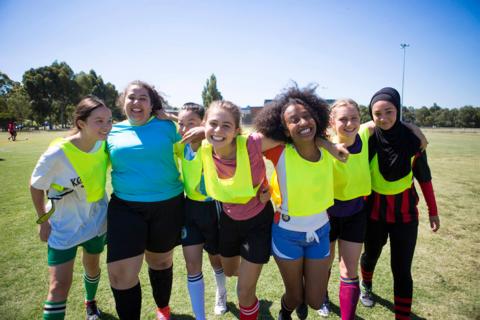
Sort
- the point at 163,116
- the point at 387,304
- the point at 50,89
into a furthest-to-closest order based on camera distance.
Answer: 1. the point at 50,89
2. the point at 387,304
3. the point at 163,116

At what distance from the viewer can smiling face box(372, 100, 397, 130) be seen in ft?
8.89

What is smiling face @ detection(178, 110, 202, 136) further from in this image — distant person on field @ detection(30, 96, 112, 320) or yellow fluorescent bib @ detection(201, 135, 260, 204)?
distant person on field @ detection(30, 96, 112, 320)

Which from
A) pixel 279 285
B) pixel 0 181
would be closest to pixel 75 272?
pixel 279 285

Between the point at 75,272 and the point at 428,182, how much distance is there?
4.91m

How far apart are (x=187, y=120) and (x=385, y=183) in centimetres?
228

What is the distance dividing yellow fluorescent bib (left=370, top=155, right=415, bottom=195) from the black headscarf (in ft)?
0.13

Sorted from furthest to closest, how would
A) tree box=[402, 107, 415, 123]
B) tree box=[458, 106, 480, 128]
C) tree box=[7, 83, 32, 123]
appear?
tree box=[458, 106, 480, 128], tree box=[402, 107, 415, 123], tree box=[7, 83, 32, 123]

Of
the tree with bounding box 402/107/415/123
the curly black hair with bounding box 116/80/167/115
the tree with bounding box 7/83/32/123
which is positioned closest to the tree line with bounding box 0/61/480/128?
the tree with bounding box 7/83/32/123

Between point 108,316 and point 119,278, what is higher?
point 119,278

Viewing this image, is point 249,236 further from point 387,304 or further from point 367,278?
point 387,304

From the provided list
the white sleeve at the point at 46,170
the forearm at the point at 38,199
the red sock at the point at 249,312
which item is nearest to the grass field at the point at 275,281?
the red sock at the point at 249,312

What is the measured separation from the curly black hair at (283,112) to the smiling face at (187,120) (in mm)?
714

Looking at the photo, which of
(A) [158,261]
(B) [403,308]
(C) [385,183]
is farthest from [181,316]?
(C) [385,183]

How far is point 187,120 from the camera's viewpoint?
9.55 ft
